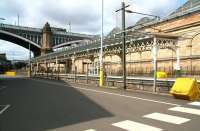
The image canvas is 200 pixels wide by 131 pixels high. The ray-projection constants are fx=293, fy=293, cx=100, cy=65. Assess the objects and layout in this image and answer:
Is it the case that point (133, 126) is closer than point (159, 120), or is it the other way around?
point (133, 126)

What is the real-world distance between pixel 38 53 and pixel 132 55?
79932 millimetres

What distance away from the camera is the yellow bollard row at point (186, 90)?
49.4 ft

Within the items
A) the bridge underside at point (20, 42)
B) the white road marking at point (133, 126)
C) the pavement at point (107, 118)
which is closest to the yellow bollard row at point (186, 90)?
the pavement at point (107, 118)

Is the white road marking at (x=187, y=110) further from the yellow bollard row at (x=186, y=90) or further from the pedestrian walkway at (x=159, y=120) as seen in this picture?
the yellow bollard row at (x=186, y=90)

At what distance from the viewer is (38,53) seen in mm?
130500

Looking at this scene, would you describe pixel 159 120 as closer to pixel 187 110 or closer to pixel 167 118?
pixel 167 118

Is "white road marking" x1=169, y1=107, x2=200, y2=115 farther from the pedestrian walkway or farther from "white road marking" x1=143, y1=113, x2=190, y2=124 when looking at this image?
"white road marking" x1=143, y1=113, x2=190, y2=124

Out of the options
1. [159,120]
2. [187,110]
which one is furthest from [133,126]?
[187,110]

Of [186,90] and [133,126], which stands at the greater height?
[186,90]

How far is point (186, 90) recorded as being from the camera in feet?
49.6

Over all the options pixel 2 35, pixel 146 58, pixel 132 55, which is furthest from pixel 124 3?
pixel 2 35

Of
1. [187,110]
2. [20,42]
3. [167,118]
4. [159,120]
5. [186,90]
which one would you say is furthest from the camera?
[20,42]

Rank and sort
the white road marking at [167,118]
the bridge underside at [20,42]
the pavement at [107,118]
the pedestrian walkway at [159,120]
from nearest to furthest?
the pedestrian walkway at [159,120] < the pavement at [107,118] < the white road marking at [167,118] < the bridge underside at [20,42]

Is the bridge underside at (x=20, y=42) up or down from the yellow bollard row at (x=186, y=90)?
up
